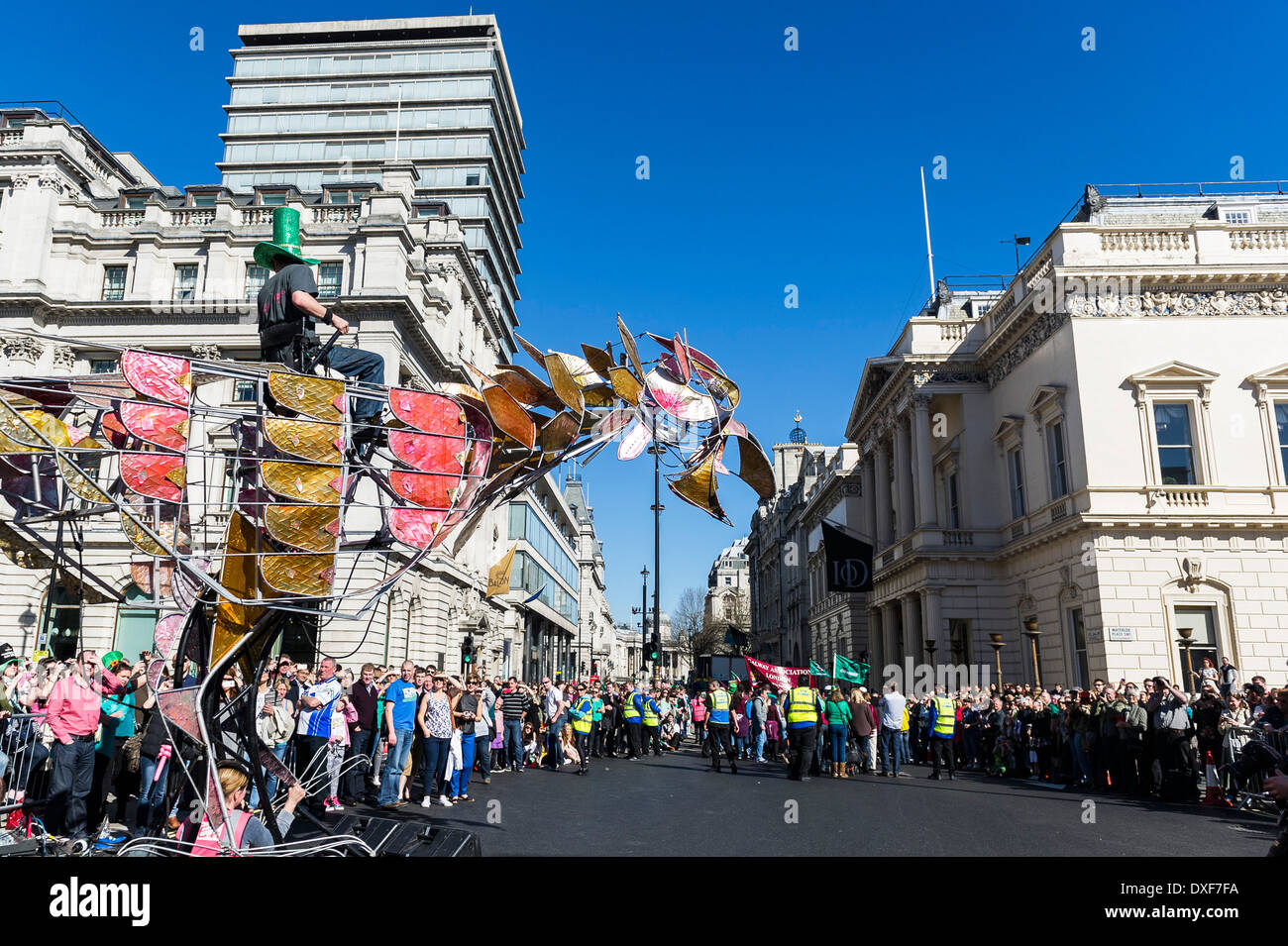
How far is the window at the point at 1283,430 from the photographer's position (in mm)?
24109

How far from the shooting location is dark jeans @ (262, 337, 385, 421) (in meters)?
6.41

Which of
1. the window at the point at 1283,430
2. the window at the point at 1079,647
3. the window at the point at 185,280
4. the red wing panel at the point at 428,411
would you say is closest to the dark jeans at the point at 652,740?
the window at the point at 1079,647

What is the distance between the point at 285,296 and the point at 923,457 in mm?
31239

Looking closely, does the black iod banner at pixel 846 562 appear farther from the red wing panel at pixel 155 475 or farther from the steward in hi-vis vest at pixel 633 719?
the red wing panel at pixel 155 475

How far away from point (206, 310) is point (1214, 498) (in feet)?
117

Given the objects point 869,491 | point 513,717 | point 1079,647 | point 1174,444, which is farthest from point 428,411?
point 869,491

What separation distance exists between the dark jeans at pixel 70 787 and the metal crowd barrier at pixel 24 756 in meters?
0.46

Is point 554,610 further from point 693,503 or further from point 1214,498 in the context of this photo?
point 693,503

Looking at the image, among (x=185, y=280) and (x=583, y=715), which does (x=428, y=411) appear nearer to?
(x=583, y=715)

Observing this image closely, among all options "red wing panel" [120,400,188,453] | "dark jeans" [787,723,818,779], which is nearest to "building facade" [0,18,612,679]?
"dark jeans" [787,723,818,779]

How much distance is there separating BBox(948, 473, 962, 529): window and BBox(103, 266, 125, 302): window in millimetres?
35279

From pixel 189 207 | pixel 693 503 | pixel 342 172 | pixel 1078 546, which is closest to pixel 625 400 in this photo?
pixel 693 503

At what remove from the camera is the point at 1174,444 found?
81.6 feet

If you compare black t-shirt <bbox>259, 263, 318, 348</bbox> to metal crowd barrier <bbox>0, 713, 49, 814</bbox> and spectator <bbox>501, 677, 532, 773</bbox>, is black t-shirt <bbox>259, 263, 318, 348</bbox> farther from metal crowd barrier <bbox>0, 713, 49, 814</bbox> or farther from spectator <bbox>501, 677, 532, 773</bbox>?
spectator <bbox>501, 677, 532, 773</bbox>
